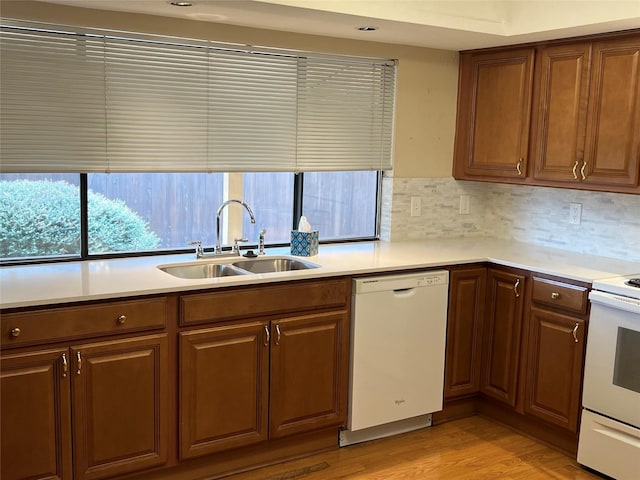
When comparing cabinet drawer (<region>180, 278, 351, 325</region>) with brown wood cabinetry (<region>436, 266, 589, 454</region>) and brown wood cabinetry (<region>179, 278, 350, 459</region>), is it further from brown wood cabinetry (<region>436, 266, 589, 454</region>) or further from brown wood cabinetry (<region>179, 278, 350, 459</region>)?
brown wood cabinetry (<region>436, 266, 589, 454</region>)

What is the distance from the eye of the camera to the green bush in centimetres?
310

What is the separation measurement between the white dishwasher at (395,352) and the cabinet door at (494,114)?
0.88 m

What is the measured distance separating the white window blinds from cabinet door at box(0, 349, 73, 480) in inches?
35.9

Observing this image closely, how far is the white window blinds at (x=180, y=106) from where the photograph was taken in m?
2.98

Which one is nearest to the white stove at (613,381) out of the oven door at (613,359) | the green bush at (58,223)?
the oven door at (613,359)

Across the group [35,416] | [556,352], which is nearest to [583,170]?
[556,352]

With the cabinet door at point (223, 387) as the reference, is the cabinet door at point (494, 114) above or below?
above

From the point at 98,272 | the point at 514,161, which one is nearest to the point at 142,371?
the point at 98,272

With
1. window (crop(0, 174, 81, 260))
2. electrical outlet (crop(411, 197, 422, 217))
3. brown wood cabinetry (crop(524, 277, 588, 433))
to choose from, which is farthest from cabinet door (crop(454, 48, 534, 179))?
window (crop(0, 174, 81, 260))

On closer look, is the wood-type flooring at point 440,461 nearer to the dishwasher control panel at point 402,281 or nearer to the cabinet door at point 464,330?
the cabinet door at point 464,330

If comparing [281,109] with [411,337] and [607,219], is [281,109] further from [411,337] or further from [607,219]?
[607,219]

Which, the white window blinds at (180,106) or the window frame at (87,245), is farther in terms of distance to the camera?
the window frame at (87,245)

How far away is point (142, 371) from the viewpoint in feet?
9.22

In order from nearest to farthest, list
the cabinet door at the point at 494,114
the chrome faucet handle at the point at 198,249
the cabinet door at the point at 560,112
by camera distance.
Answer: the chrome faucet handle at the point at 198,249
the cabinet door at the point at 560,112
the cabinet door at the point at 494,114
